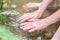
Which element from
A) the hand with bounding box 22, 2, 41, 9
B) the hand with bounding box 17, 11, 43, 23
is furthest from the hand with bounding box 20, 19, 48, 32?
the hand with bounding box 22, 2, 41, 9

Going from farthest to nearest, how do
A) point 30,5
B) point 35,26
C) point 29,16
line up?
point 30,5
point 29,16
point 35,26

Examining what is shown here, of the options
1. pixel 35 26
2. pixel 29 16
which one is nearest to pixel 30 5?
pixel 29 16

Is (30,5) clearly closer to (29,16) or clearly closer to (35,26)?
(29,16)

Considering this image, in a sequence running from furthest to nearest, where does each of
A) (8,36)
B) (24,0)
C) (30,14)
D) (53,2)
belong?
(24,0) → (53,2) → (30,14) → (8,36)

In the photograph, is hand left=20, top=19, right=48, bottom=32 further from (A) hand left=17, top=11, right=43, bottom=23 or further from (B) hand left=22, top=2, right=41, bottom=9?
(B) hand left=22, top=2, right=41, bottom=9

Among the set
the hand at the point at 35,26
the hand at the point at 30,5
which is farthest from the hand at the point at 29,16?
the hand at the point at 30,5

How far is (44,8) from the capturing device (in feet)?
5.38

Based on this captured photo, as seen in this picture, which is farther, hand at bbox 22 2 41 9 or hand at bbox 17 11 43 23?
hand at bbox 22 2 41 9

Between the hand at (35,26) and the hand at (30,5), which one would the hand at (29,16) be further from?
the hand at (30,5)

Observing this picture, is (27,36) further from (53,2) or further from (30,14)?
(53,2)

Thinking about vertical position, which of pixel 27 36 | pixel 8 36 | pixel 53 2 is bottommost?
pixel 27 36

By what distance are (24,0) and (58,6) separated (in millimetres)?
380

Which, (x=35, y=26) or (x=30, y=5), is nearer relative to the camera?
(x=35, y=26)

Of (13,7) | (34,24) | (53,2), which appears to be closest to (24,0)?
(13,7)
